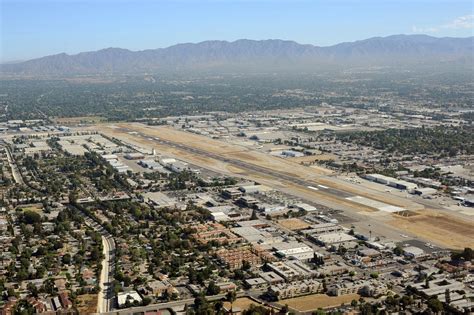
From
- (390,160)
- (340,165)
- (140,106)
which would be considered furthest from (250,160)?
(140,106)

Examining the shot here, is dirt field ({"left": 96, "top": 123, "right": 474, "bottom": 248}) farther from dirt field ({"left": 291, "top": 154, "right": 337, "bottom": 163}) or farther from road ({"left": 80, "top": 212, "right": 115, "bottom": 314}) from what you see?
road ({"left": 80, "top": 212, "right": 115, "bottom": 314})

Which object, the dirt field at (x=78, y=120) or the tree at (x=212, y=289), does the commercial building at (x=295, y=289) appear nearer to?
the tree at (x=212, y=289)

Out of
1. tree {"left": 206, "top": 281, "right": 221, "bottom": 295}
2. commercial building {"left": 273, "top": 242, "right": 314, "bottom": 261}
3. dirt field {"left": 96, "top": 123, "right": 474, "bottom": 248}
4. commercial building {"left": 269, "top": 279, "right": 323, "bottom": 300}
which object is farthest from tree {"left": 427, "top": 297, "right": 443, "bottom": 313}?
dirt field {"left": 96, "top": 123, "right": 474, "bottom": 248}

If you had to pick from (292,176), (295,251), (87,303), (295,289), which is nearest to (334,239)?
(295,251)

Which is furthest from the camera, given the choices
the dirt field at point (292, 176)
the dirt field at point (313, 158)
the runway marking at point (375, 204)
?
the dirt field at point (313, 158)

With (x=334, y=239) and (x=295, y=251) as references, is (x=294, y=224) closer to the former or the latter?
(x=334, y=239)

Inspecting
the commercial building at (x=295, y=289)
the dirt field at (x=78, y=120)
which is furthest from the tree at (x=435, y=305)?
the dirt field at (x=78, y=120)

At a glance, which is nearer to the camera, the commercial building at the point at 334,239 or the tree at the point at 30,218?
the commercial building at the point at 334,239
